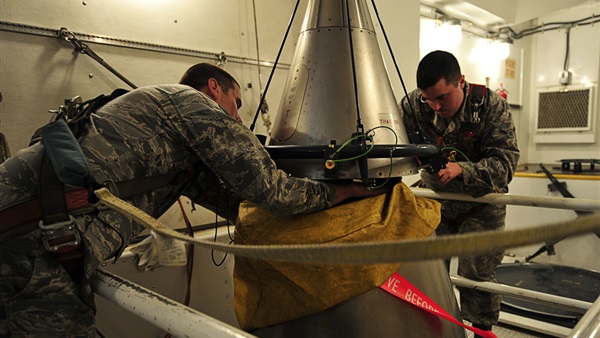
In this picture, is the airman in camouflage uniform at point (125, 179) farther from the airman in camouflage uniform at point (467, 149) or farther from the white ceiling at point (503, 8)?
the white ceiling at point (503, 8)

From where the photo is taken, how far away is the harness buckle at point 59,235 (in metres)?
0.81

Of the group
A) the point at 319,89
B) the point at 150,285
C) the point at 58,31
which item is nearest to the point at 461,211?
the point at 319,89

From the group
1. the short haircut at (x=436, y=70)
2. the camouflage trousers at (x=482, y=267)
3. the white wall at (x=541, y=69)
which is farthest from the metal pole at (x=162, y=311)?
the white wall at (x=541, y=69)

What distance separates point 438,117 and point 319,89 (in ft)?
2.90

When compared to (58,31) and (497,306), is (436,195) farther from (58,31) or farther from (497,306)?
(58,31)

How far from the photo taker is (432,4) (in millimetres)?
3654

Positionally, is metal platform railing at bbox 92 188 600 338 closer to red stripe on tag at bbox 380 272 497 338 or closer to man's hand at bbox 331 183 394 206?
red stripe on tag at bbox 380 272 497 338

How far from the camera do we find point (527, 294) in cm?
159

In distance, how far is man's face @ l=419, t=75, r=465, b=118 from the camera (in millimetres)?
1646

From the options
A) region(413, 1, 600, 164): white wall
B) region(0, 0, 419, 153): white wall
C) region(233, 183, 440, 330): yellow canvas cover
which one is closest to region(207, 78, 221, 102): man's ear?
region(233, 183, 440, 330): yellow canvas cover

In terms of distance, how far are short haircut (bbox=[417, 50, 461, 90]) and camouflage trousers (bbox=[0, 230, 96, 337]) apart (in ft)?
4.70

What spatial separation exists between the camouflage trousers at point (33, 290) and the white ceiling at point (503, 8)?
351cm

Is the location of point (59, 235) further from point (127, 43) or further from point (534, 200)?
point (534, 200)

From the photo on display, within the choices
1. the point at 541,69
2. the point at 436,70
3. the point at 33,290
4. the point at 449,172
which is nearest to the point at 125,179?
the point at 33,290
